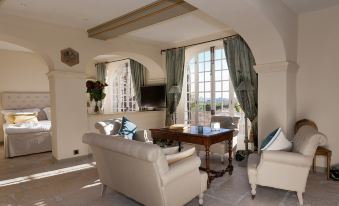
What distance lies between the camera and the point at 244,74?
4.70 meters

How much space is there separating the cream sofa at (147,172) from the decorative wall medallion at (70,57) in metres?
2.40

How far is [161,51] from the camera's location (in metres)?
6.43

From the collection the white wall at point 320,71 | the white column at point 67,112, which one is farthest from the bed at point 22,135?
the white wall at point 320,71

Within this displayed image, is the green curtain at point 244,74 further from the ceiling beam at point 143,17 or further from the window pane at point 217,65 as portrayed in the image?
the ceiling beam at point 143,17

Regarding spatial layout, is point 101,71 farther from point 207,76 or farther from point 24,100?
point 207,76

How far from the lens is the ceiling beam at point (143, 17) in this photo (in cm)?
347

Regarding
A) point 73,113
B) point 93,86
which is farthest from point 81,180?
point 93,86

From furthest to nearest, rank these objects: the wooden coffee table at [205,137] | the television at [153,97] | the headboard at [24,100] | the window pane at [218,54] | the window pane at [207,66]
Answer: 1. the headboard at [24,100]
2. the television at [153,97]
3. the window pane at [207,66]
4. the window pane at [218,54]
5. the wooden coffee table at [205,137]

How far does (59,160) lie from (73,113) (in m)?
0.98

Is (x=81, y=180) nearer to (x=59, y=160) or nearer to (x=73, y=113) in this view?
(x=59, y=160)

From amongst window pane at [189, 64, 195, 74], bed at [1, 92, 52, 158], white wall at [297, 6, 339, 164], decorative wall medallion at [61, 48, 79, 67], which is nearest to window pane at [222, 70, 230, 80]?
window pane at [189, 64, 195, 74]

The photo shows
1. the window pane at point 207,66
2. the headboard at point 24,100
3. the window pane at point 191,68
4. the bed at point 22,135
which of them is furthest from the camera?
the headboard at point 24,100

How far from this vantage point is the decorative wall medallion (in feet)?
15.2

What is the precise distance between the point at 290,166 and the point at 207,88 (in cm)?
325
